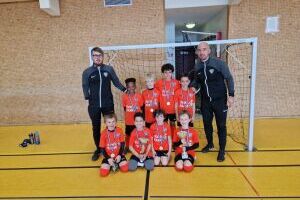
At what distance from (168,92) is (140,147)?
90 cm

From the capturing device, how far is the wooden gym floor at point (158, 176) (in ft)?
7.82

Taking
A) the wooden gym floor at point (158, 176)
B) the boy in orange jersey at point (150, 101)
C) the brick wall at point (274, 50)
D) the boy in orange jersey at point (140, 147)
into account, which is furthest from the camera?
the brick wall at point (274, 50)

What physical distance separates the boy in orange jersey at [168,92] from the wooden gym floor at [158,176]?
2.25 feet

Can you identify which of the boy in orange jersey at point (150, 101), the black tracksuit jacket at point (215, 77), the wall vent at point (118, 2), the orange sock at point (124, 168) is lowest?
the orange sock at point (124, 168)

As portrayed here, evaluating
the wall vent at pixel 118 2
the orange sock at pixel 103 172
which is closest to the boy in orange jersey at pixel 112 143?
the orange sock at pixel 103 172

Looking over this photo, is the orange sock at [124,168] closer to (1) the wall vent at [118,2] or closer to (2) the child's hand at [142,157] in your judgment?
(2) the child's hand at [142,157]

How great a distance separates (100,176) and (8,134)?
301 cm

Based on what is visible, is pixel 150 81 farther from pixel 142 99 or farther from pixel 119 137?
pixel 119 137

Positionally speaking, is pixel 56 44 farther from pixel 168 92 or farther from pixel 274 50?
pixel 274 50

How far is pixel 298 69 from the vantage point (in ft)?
15.7

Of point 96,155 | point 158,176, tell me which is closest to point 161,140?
point 158,176

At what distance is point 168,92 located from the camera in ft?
11.0

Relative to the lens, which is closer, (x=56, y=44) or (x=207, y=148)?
(x=207, y=148)

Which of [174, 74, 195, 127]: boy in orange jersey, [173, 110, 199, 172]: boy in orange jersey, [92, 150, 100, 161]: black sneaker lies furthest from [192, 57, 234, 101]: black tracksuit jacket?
[92, 150, 100, 161]: black sneaker
